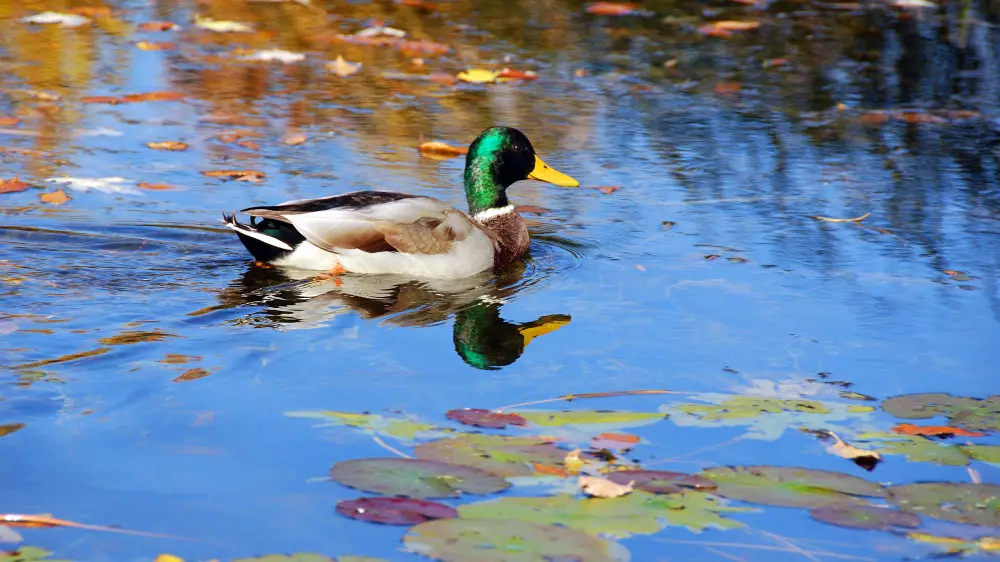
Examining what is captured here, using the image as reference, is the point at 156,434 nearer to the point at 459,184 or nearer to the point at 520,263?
the point at 520,263

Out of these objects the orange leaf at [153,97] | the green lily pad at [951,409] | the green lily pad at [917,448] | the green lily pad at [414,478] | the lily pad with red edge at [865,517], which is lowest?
the green lily pad at [951,409]

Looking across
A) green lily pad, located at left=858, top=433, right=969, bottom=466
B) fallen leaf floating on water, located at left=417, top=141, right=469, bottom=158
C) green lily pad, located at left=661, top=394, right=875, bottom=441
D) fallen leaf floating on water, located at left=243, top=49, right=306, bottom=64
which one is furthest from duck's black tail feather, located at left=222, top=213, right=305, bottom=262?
fallen leaf floating on water, located at left=243, top=49, right=306, bottom=64

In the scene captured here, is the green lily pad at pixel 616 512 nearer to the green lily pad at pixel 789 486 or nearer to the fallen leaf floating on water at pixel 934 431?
the green lily pad at pixel 789 486

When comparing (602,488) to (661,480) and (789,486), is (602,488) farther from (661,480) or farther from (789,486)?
(789,486)

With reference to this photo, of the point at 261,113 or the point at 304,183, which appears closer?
the point at 304,183

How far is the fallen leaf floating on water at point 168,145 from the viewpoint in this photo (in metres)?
7.98

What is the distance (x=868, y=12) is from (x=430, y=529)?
11082 mm

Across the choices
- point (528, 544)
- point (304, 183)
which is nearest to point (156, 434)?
point (528, 544)

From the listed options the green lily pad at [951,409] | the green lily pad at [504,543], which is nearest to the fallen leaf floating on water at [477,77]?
the green lily pad at [951,409]

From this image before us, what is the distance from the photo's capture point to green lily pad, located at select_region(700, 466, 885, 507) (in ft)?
12.1

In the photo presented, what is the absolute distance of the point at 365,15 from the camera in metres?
12.1

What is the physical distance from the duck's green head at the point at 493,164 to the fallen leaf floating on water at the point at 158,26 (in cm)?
541

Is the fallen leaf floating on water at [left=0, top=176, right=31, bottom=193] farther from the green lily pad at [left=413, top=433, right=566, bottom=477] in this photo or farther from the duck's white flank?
the green lily pad at [left=413, top=433, right=566, bottom=477]

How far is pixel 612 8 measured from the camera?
12859mm
